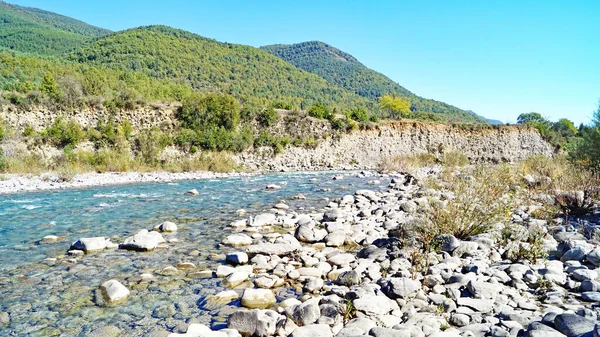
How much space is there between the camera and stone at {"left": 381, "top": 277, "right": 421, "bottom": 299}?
4480 mm

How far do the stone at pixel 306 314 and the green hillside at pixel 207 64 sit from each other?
46.8 metres

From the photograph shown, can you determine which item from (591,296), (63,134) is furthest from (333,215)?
(63,134)

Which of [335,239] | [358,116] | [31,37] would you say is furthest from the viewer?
[31,37]

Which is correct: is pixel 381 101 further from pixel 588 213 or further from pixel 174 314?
pixel 174 314

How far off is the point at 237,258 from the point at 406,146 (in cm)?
3813

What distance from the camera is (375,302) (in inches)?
165

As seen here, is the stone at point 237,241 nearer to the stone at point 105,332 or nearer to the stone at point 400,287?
the stone at point 105,332

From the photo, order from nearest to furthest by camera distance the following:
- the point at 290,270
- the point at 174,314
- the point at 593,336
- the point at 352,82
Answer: the point at 593,336
the point at 174,314
the point at 290,270
the point at 352,82

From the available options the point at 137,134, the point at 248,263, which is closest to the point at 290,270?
the point at 248,263

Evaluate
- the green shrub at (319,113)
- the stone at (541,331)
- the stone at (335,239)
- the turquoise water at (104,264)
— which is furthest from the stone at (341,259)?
the green shrub at (319,113)

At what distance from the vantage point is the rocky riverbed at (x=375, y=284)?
3.76m

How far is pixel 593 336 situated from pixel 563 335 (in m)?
0.22

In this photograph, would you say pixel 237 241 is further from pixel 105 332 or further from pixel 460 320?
pixel 460 320

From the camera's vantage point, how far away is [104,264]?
238 inches
